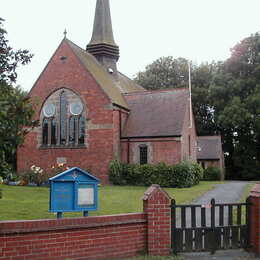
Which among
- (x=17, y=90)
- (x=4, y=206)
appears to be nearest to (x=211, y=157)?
(x=4, y=206)

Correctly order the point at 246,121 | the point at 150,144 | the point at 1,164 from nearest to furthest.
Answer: the point at 1,164 → the point at 150,144 → the point at 246,121

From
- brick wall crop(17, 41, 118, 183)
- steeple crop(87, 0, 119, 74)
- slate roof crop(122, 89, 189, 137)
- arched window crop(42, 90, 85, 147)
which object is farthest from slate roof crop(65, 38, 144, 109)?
arched window crop(42, 90, 85, 147)

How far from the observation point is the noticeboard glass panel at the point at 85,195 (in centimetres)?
895

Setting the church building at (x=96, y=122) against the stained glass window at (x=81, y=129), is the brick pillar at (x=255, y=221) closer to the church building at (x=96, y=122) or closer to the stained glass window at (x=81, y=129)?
the church building at (x=96, y=122)

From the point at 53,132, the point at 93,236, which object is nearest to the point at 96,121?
the point at 53,132

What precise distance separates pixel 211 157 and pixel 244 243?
4142cm

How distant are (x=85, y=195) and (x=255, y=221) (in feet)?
13.6

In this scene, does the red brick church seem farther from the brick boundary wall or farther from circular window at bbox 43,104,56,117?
the brick boundary wall

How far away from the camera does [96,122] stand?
29016mm

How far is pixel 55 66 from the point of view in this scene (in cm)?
3088

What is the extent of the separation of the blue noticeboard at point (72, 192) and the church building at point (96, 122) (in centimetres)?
1923

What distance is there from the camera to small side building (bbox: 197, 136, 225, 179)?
49.3 m

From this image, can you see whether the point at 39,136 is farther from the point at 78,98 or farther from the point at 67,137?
the point at 78,98

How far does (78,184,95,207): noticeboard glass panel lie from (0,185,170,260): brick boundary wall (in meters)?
0.91
